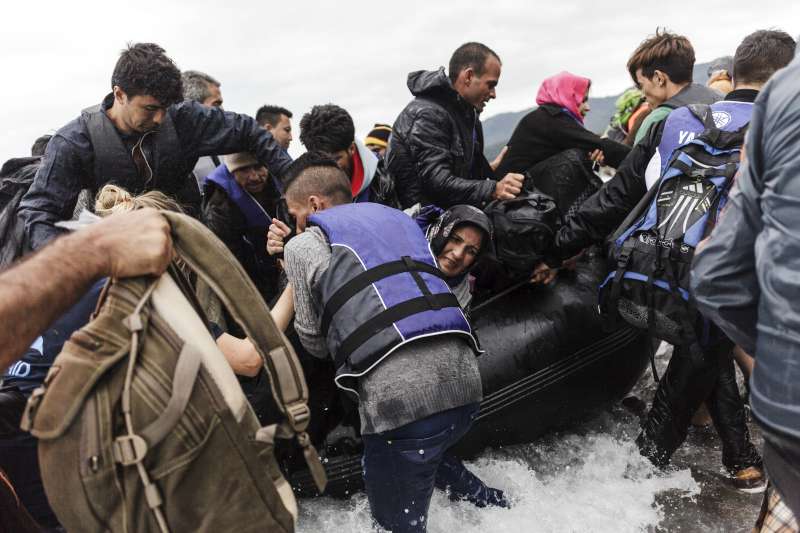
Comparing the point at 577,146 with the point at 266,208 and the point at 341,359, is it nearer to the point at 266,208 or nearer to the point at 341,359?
the point at 266,208

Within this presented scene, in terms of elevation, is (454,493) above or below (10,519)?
below

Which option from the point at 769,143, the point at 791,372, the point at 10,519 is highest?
the point at 769,143

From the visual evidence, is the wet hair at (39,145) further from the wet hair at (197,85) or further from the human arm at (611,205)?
the human arm at (611,205)

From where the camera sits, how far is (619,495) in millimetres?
3109

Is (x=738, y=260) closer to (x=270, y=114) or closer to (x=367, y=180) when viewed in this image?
(x=367, y=180)

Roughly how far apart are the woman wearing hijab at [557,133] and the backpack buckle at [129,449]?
3185 millimetres

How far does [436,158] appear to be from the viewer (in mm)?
3750

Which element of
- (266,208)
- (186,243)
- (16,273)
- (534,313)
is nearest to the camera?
(16,273)

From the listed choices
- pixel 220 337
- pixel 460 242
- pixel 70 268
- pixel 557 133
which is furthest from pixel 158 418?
pixel 557 133

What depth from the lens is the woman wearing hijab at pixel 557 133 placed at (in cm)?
385

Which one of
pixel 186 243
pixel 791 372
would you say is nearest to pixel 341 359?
pixel 186 243

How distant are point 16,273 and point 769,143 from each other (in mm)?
1627

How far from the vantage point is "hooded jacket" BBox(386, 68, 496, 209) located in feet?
12.1

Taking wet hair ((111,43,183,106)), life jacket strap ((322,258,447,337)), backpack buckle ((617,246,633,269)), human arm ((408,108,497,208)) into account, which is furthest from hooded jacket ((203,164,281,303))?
backpack buckle ((617,246,633,269))
